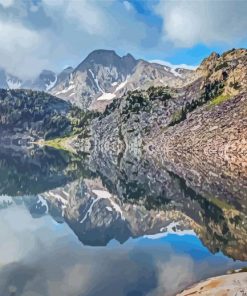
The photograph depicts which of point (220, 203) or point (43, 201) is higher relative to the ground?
point (220, 203)

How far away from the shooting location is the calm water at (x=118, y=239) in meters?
36.0

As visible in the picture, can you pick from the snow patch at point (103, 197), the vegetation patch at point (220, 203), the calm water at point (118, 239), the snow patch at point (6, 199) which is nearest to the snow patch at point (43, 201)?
the calm water at point (118, 239)

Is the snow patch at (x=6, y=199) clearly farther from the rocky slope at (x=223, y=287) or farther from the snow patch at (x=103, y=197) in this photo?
the rocky slope at (x=223, y=287)

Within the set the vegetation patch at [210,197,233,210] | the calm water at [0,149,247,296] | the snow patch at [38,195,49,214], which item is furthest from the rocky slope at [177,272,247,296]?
the snow patch at [38,195,49,214]

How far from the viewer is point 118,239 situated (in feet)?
173

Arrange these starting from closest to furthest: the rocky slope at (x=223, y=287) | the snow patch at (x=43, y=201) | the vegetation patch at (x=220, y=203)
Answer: the rocky slope at (x=223, y=287) → the vegetation patch at (x=220, y=203) → the snow patch at (x=43, y=201)

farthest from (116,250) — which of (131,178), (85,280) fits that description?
(131,178)

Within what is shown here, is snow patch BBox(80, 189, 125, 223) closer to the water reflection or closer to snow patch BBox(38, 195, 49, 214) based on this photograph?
snow patch BBox(38, 195, 49, 214)

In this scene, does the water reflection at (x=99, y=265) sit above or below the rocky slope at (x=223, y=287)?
below

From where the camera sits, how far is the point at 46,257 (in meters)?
44.0

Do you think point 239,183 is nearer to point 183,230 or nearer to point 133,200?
point 133,200

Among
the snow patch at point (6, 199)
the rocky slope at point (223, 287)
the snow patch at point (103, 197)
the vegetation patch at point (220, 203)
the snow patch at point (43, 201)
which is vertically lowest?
the snow patch at point (6, 199)

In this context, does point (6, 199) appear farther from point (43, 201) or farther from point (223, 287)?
point (223, 287)

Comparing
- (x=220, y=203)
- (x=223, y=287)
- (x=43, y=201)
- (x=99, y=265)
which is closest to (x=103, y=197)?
(x=43, y=201)
